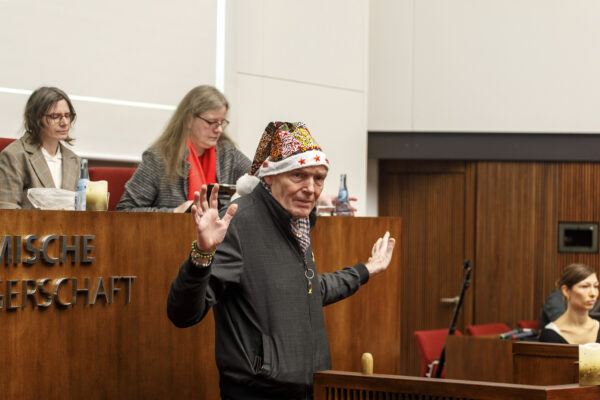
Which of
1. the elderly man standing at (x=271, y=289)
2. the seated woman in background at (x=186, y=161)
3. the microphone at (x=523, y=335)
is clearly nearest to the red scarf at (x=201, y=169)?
the seated woman in background at (x=186, y=161)

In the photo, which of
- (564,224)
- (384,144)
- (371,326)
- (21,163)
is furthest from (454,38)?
(21,163)

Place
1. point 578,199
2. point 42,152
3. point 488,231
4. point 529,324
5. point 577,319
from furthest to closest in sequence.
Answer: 1. point 488,231
2. point 578,199
3. point 529,324
4. point 577,319
5. point 42,152

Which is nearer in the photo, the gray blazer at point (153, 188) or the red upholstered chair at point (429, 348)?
the gray blazer at point (153, 188)

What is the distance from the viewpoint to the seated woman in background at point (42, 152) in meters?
3.53

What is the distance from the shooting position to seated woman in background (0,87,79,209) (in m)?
3.53

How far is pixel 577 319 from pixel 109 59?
3.59 meters

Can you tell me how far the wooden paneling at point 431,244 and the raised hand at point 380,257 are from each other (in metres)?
4.66

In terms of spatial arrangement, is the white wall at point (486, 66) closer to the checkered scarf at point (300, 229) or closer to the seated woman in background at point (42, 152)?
the seated woman in background at point (42, 152)

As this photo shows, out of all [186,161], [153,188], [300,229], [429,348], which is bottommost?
[429,348]

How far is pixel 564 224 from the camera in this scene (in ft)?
24.7

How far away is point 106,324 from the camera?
10.1 ft

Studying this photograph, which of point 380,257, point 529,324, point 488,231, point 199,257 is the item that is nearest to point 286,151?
point 199,257

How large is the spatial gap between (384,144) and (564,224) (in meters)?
1.84

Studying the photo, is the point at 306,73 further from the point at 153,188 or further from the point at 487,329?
the point at 153,188
